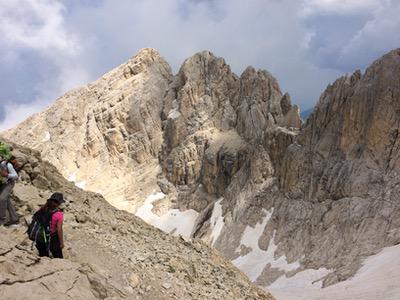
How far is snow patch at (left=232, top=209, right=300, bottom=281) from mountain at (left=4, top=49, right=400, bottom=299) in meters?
0.21

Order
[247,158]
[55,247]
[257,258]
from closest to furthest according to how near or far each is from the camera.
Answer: [55,247] < [257,258] < [247,158]

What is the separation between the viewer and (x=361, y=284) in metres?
47.8

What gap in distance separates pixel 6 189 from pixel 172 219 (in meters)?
86.2

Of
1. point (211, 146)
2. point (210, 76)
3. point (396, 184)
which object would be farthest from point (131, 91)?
point (396, 184)

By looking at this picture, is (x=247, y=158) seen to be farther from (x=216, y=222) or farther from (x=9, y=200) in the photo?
(x=9, y=200)

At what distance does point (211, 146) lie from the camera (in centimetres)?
10356

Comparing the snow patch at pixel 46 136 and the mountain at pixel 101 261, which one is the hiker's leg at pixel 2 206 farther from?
the snow patch at pixel 46 136

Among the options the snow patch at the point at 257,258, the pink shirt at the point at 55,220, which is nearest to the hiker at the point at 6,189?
the pink shirt at the point at 55,220

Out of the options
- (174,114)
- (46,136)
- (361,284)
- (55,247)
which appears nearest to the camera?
(55,247)

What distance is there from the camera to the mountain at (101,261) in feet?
37.4

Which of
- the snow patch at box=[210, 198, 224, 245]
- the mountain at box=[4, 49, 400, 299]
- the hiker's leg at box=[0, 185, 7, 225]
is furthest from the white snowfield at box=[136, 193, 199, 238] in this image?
the hiker's leg at box=[0, 185, 7, 225]

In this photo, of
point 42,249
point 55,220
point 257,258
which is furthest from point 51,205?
point 257,258

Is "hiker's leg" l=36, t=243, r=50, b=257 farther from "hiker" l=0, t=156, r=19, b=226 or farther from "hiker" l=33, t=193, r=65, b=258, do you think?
"hiker" l=0, t=156, r=19, b=226

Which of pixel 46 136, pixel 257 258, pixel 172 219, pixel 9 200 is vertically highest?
pixel 46 136
